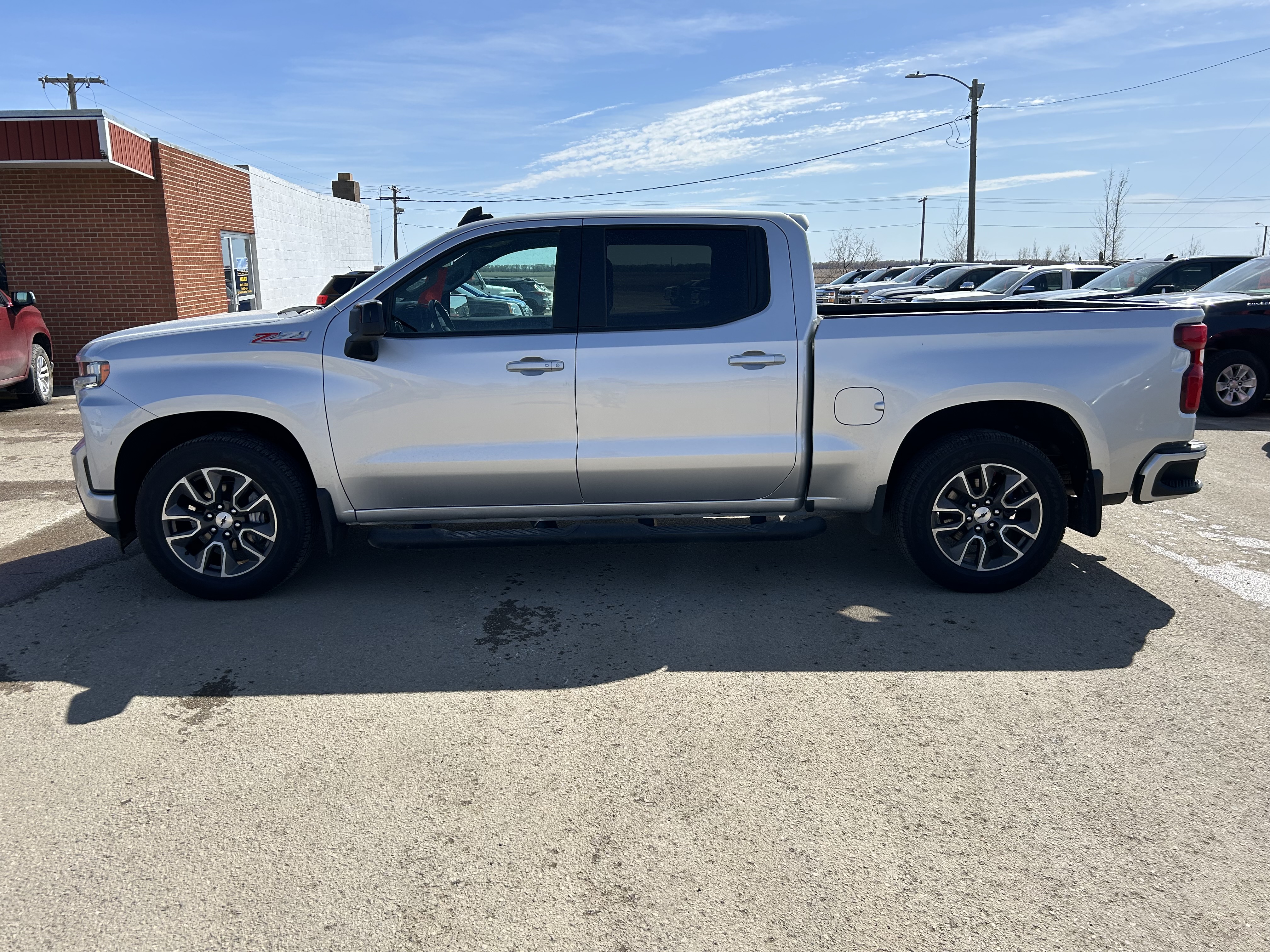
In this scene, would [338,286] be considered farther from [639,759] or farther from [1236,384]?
[639,759]

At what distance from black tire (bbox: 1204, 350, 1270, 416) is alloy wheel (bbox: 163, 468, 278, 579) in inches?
416

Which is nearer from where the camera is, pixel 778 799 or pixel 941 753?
pixel 778 799

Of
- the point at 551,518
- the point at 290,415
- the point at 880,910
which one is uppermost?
the point at 290,415

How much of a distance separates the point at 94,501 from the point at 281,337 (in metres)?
1.35

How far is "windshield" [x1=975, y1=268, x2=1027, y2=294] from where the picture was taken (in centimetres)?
2078

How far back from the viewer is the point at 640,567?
589 cm

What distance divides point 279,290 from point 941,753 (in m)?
23.9

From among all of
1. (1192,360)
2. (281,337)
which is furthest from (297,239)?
(1192,360)

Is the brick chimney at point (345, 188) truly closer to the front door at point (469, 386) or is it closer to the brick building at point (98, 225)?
the brick building at point (98, 225)

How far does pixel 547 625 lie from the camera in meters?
4.96

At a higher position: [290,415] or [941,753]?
[290,415]

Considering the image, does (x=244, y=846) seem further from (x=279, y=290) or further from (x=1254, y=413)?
(x=279, y=290)

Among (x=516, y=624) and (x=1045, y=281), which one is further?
(x=1045, y=281)

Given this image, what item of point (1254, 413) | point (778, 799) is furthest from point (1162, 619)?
point (1254, 413)
